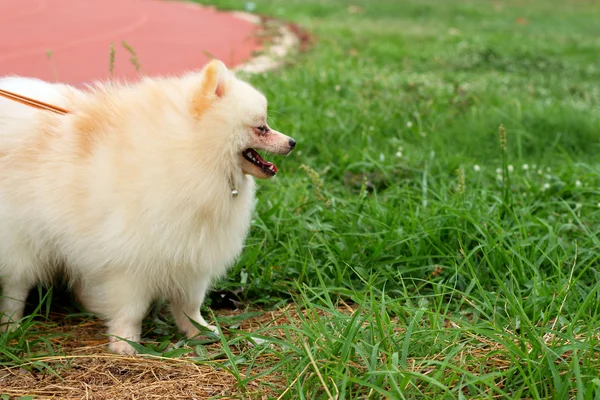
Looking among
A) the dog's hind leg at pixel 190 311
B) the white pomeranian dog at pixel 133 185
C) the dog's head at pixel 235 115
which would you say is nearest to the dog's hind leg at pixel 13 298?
the white pomeranian dog at pixel 133 185

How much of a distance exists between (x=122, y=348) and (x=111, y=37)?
805 centimetres

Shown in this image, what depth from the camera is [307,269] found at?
3670 millimetres

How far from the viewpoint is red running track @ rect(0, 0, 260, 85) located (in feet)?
27.6

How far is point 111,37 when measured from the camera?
10.4 meters

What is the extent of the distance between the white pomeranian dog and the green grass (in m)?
0.34

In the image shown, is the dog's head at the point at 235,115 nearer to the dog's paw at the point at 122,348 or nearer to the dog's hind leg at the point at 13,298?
the dog's paw at the point at 122,348

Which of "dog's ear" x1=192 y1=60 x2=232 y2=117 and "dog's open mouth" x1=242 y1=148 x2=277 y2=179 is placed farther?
"dog's open mouth" x1=242 y1=148 x2=277 y2=179

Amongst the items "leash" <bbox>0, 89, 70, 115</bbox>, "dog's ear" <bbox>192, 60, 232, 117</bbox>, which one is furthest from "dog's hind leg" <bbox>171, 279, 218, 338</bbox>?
"leash" <bbox>0, 89, 70, 115</bbox>

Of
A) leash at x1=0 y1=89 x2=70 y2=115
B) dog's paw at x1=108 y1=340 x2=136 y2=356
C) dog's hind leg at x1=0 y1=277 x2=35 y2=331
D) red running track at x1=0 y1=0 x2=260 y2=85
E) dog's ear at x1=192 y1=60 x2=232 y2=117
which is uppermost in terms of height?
dog's ear at x1=192 y1=60 x2=232 y2=117

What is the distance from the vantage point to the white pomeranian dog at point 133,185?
286 cm

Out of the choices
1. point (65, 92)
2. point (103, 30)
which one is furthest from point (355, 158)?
point (103, 30)

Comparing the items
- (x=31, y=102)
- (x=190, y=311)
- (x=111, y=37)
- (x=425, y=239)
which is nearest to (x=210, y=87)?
(x=31, y=102)

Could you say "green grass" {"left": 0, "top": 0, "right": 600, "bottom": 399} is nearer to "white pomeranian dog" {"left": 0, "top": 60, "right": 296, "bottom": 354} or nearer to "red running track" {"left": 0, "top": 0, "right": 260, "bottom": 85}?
"white pomeranian dog" {"left": 0, "top": 60, "right": 296, "bottom": 354}

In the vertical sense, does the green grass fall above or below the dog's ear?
below
